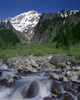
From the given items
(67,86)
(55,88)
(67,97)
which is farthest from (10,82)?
(67,97)

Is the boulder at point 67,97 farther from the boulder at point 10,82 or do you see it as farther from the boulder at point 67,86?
the boulder at point 10,82

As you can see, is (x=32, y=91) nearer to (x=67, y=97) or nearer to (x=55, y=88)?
(x=55, y=88)

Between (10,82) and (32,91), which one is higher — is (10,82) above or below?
above

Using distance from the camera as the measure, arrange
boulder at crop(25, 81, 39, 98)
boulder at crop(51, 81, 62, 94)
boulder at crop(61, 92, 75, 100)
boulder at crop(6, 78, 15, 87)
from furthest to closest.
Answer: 1. boulder at crop(6, 78, 15, 87)
2. boulder at crop(51, 81, 62, 94)
3. boulder at crop(25, 81, 39, 98)
4. boulder at crop(61, 92, 75, 100)

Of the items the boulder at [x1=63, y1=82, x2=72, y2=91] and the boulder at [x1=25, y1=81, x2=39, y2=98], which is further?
the boulder at [x1=63, y1=82, x2=72, y2=91]

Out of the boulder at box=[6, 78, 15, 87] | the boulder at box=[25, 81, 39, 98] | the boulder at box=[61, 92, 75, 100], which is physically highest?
the boulder at box=[6, 78, 15, 87]

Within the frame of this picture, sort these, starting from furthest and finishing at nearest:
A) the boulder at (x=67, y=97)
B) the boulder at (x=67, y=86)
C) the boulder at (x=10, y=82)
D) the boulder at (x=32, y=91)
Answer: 1. the boulder at (x=10, y=82)
2. the boulder at (x=67, y=86)
3. the boulder at (x=32, y=91)
4. the boulder at (x=67, y=97)

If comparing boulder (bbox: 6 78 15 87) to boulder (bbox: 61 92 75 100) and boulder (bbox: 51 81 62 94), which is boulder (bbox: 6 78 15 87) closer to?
boulder (bbox: 51 81 62 94)

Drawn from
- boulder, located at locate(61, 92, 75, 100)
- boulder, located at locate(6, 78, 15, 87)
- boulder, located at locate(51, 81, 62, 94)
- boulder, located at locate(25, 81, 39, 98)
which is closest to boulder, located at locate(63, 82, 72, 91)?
boulder, located at locate(51, 81, 62, 94)

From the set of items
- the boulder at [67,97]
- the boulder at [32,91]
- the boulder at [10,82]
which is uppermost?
the boulder at [10,82]

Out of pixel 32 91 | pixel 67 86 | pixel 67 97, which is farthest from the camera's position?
pixel 67 86

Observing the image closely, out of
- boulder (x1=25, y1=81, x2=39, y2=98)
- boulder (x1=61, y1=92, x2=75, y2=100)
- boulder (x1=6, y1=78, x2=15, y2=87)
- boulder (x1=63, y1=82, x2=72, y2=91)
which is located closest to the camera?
boulder (x1=61, y1=92, x2=75, y2=100)

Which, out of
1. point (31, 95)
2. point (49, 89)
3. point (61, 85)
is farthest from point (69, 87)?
point (31, 95)

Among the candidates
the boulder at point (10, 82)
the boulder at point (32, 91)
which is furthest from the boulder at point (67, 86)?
the boulder at point (10, 82)
